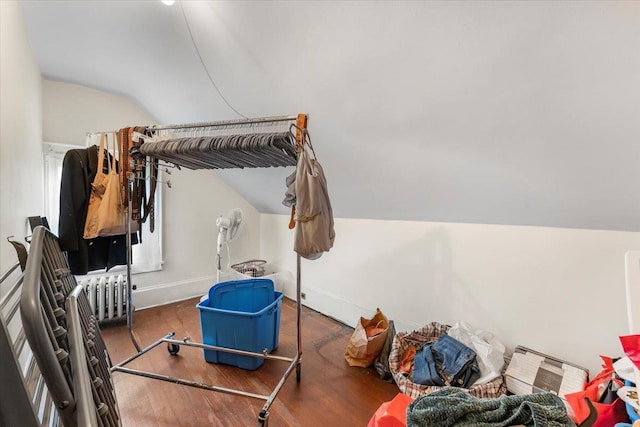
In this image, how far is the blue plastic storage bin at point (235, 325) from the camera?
6.73 ft

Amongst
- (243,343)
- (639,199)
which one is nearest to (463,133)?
(639,199)

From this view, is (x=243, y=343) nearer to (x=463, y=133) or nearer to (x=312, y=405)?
(x=312, y=405)

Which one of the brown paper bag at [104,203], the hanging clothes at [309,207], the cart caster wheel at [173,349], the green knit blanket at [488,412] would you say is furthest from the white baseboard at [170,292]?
the green knit blanket at [488,412]

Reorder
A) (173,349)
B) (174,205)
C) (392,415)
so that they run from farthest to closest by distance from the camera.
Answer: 1. (174,205)
2. (173,349)
3. (392,415)

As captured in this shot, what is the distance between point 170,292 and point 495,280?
3336 millimetres

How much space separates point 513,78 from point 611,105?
362mm

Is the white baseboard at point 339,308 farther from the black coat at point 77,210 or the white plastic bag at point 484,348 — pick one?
the black coat at point 77,210

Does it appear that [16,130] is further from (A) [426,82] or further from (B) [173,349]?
(A) [426,82]

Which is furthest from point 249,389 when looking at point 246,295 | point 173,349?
point 173,349

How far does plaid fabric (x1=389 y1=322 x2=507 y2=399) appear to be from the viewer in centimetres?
161

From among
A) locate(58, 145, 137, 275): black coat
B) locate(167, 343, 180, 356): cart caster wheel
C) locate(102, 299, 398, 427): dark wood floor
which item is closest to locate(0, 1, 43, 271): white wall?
locate(58, 145, 137, 275): black coat

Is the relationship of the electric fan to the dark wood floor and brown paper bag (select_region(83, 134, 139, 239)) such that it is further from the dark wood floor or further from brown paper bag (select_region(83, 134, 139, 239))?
brown paper bag (select_region(83, 134, 139, 239))

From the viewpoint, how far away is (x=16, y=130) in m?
1.48

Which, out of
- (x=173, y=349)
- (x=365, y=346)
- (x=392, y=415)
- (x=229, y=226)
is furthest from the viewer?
(x=229, y=226)
